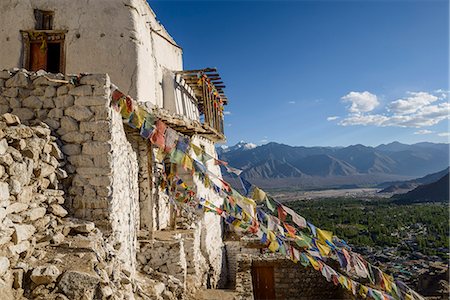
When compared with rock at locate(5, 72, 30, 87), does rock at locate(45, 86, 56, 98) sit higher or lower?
lower

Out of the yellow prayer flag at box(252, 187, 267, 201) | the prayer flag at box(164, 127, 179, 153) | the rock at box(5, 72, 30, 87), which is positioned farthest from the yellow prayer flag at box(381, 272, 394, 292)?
the rock at box(5, 72, 30, 87)

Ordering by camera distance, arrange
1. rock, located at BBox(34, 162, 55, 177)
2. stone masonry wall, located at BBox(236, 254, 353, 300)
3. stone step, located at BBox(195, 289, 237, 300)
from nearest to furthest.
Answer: rock, located at BBox(34, 162, 55, 177), stone step, located at BBox(195, 289, 237, 300), stone masonry wall, located at BBox(236, 254, 353, 300)

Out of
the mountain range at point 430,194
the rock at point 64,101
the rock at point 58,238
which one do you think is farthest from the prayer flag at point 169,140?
the mountain range at point 430,194

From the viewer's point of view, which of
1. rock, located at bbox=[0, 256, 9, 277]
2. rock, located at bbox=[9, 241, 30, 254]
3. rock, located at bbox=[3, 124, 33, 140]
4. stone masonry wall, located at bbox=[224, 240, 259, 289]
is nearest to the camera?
rock, located at bbox=[0, 256, 9, 277]

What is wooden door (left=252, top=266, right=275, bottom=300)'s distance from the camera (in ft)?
46.1

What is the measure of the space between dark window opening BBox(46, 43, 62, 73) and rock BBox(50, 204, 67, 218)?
7984mm

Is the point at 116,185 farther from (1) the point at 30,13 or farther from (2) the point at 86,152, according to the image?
(1) the point at 30,13

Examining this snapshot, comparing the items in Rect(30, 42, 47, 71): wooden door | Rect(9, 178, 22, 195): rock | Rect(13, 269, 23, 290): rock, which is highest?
Rect(30, 42, 47, 71): wooden door

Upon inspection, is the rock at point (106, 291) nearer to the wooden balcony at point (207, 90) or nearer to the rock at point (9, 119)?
the rock at point (9, 119)

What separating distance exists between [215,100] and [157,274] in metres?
11.2

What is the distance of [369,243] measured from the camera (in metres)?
31.8

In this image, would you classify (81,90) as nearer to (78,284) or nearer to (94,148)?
(94,148)

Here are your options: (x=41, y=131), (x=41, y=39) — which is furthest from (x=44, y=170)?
(x=41, y=39)

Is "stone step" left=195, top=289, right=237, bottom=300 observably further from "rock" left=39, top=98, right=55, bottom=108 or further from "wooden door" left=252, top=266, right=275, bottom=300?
"rock" left=39, top=98, right=55, bottom=108
